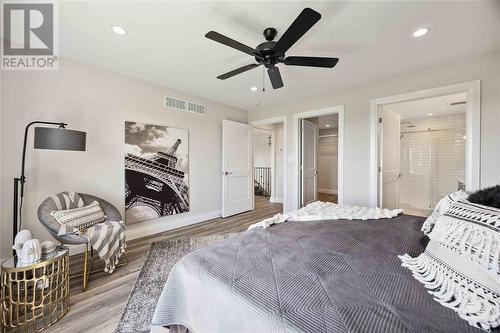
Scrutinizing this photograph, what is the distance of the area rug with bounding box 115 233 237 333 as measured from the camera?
4.92ft

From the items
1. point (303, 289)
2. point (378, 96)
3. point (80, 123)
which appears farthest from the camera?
A: point (378, 96)

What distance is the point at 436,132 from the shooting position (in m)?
4.95

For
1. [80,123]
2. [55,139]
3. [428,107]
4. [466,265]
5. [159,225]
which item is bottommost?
[159,225]

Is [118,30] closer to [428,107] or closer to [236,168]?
[236,168]

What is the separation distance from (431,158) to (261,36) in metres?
5.49

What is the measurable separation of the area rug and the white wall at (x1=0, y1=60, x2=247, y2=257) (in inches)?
29.8

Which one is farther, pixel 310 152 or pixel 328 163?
pixel 328 163

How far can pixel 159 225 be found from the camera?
340cm

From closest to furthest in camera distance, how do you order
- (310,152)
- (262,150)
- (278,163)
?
1. (310,152)
2. (278,163)
3. (262,150)

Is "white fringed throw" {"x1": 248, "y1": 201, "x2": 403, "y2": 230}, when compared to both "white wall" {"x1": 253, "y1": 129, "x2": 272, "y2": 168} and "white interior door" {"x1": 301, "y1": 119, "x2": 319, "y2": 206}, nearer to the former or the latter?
"white interior door" {"x1": 301, "y1": 119, "x2": 319, "y2": 206}

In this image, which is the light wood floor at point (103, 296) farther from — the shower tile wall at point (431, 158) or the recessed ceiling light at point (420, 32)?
the shower tile wall at point (431, 158)

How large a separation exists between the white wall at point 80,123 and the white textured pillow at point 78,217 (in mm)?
550

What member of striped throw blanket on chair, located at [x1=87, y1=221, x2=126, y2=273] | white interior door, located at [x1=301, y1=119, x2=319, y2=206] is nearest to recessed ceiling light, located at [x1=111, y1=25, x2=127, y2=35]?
striped throw blanket on chair, located at [x1=87, y1=221, x2=126, y2=273]

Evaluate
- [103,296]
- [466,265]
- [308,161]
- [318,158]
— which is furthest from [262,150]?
[466,265]
